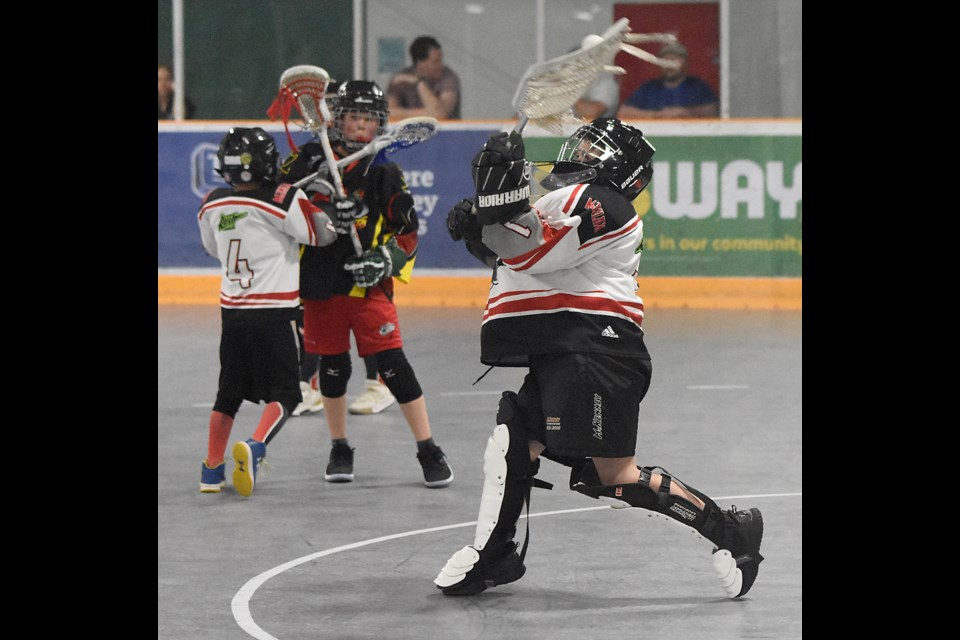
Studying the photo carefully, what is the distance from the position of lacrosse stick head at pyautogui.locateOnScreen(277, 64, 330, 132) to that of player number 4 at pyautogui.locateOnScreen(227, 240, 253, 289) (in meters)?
0.65

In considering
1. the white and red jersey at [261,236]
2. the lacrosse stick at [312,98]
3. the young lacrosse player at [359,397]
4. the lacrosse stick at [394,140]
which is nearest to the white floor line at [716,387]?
the young lacrosse player at [359,397]

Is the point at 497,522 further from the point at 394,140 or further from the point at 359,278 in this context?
the point at 394,140

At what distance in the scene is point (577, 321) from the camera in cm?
482

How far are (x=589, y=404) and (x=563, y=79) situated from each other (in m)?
1.05

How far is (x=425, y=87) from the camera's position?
45.7 feet

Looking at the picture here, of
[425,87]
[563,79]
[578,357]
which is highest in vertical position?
[425,87]

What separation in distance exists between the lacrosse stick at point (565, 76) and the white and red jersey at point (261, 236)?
7.00ft

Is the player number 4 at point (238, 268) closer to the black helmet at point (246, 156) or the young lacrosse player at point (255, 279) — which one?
the young lacrosse player at point (255, 279)

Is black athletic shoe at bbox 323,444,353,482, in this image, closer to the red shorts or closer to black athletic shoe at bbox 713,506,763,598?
the red shorts

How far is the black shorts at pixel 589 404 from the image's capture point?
15.4 ft

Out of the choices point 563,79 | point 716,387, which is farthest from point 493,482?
point 716,387

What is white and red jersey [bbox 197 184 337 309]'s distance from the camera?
21.8ft
